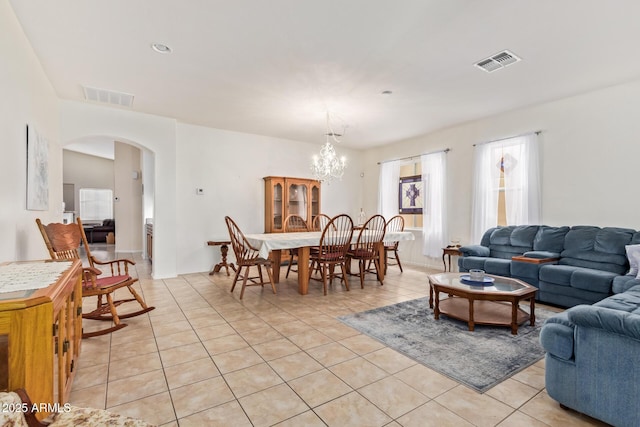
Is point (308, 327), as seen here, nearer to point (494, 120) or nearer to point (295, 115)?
point (295, 115)

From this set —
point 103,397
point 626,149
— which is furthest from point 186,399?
point 626,149

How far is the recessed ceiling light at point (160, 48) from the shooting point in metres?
2.74

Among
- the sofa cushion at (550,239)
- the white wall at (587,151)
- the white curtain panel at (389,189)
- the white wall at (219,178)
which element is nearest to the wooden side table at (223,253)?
the white wall at (219,178)

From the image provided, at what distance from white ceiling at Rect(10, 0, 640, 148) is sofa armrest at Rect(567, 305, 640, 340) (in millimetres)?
2116

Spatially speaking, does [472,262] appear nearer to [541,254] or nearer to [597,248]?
[541,254]

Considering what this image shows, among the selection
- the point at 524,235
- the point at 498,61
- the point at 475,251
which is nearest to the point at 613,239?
the point at 524,235

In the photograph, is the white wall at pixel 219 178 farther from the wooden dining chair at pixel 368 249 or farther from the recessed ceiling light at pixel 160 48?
the recessed ceiling light at pixel 160 48

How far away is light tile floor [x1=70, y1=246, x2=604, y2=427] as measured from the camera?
1.61 meters

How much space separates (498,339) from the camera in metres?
2.54

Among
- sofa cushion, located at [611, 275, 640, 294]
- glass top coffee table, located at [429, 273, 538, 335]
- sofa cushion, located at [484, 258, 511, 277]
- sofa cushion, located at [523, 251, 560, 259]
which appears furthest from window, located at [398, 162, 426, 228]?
sofa cushion, located at [611, 275, 640, 294]

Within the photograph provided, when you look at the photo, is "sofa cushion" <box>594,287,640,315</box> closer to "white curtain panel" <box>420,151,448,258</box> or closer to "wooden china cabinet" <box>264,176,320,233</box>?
"white curtain panel" <box>420,151,448,258</box>

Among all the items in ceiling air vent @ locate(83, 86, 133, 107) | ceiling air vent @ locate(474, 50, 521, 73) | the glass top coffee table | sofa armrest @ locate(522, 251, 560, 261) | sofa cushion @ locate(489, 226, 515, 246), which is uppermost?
ceiling air vent @ locate(83, 86, 133, 107)

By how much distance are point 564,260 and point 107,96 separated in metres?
6.05

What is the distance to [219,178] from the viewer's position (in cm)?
552
